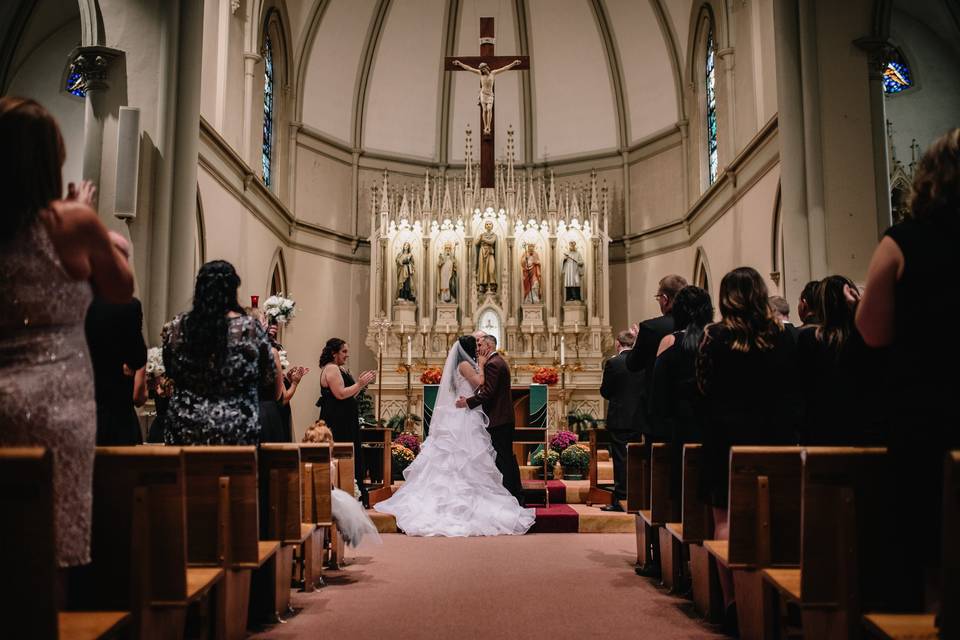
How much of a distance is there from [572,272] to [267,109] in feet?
19.8

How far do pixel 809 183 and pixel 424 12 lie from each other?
10881 millimetres

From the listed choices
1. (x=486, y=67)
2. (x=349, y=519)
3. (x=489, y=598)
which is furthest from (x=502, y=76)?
(x=489, y=598)

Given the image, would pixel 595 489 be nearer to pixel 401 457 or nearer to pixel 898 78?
pixel 401 457

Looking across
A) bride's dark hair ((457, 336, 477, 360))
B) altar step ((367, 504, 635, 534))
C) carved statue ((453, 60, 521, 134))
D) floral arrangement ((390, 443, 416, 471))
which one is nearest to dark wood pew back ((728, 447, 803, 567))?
altar step ((367, 504, 635, 534))

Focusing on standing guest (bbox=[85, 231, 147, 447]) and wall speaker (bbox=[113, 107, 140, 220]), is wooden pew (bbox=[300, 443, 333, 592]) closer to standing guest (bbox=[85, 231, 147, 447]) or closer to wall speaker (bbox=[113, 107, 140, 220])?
standing guest (bbox=[85, 231, 147, 447])

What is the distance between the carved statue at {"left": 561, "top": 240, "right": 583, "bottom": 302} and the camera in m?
15.2

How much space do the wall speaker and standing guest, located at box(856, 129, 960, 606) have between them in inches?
251

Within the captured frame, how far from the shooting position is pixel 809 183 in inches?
314

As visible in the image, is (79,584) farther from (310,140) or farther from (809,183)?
(310,140)

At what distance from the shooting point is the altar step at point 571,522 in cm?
739

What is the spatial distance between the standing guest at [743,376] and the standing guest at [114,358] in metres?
2.43

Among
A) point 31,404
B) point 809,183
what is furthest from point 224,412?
point 809,183

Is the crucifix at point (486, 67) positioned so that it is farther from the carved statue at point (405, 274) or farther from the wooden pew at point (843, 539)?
the wooden pew at point (843, 539)

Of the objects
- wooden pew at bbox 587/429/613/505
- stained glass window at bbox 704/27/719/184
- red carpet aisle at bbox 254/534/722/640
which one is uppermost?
stained glass window at bbox 704/27/719/184
